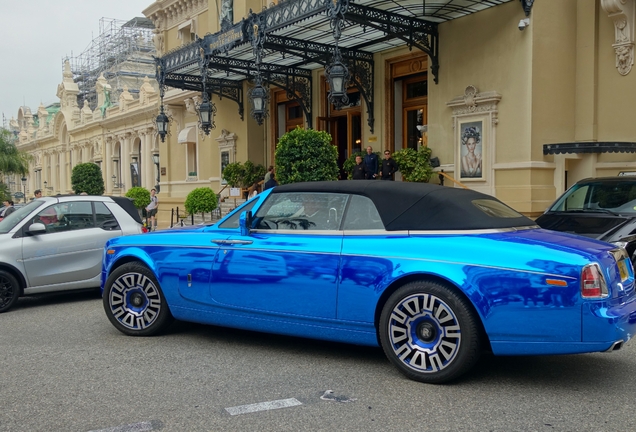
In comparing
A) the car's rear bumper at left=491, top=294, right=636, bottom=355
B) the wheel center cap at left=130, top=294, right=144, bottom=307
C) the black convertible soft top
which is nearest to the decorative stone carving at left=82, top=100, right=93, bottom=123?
the wheel center cap at left=130, top=294, right=144, bottom=307

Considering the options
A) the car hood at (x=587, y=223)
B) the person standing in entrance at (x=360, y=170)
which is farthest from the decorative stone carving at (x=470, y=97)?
the car hood at (x=587, y=223)

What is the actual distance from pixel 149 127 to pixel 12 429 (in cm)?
3283

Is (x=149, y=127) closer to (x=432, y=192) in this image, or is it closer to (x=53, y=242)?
(x=53, y=242)

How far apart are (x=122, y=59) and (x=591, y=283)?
167 feet

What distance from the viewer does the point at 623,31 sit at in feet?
47.1

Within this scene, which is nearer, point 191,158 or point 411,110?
point 411,110

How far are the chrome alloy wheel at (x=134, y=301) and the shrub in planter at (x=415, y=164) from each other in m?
10.1

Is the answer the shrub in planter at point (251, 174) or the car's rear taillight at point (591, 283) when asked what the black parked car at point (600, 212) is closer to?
the car's rear taillight at point (591, 283)

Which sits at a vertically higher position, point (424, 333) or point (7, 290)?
point (424, 333)

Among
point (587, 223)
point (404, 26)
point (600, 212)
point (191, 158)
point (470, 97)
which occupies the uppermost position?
point (404, 26)

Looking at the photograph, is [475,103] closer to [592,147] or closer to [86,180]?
[592,147]

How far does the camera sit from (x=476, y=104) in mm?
14922

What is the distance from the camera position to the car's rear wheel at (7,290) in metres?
8.48

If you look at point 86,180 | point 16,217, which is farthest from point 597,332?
point 86,180
